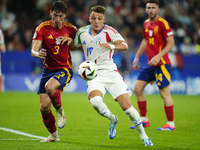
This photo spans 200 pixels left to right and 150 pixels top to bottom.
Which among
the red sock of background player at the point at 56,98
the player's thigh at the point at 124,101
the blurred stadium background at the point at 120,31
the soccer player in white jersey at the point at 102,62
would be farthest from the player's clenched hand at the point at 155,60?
the blurred stadium background at the point at 120,31

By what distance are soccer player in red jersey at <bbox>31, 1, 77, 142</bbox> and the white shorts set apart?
0.53m

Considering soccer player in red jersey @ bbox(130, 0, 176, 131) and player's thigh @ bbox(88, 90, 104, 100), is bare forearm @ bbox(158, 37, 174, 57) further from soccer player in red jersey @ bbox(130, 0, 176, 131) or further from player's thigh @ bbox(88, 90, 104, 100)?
player's thigh @ bbox(88, 90, 104, 100)

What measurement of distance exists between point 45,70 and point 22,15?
46.8 ft

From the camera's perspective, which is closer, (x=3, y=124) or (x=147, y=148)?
(x=147, y=148)

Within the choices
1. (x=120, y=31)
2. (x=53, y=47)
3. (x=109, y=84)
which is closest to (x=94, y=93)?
(x=109, y=84)

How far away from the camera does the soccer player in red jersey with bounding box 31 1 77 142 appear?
5574 mm

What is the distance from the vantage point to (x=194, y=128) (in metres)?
7.30

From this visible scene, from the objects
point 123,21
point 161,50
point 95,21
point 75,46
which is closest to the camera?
point 95,21

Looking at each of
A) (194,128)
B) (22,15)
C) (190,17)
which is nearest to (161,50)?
(194,128)

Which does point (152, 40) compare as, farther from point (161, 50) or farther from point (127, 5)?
point (127, 5)

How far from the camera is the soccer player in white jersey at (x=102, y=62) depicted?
538 cm

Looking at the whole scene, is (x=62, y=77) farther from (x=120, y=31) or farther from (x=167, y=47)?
(x=120, y=31)

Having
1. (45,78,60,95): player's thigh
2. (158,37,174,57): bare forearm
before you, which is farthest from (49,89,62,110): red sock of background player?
(158,37,174,57): bare forearm

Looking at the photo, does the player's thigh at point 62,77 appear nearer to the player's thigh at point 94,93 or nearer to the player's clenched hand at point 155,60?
the player's thigh at point 94,93
